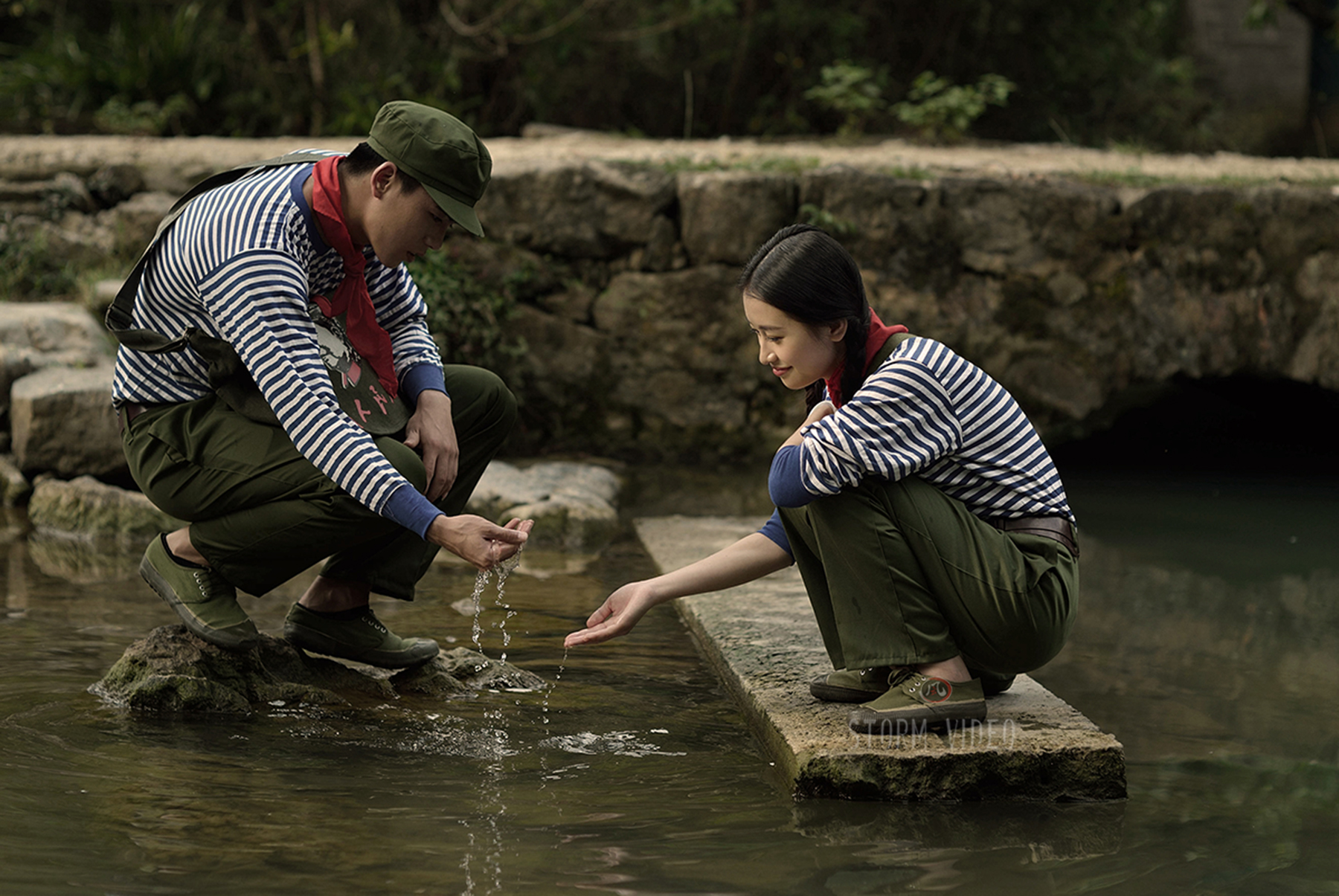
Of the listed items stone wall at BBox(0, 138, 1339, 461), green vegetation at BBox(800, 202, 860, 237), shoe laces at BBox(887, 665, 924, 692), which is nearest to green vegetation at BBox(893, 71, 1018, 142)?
stone wall at BBox(0, 138, 1339, 461)

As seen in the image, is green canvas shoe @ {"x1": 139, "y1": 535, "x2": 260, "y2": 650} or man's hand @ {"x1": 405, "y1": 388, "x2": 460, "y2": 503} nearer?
green canvas shoe @ {"x1": 139, "y1": 535, "x2": 260, "y2": 650}

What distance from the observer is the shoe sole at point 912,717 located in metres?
2.60

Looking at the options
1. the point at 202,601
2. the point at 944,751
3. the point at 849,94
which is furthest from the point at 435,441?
the point at 849,94

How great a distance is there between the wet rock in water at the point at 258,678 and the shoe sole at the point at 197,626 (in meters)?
0.04

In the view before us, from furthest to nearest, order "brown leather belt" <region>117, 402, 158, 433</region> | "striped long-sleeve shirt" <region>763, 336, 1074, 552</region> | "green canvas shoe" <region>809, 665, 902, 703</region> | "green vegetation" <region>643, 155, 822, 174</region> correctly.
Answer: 1. "green vegetation" <region>643, 155, 822, 174</region>
2. "brown leather belt" <region>117, 402, 158, 433</region>
3. "green canvas shoe" <region>809, 665, 902, 703</region>
4. "striped long-sleeve shirt" <region>763, 336, 1074, 552</region>

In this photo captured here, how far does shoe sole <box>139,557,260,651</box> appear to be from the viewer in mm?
2982

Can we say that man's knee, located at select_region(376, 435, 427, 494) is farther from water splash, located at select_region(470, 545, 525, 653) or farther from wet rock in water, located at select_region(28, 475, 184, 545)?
wet rock in water, located at select_region(28, 475, 184, 545)

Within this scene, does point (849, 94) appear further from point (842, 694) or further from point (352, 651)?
point (842, 694)

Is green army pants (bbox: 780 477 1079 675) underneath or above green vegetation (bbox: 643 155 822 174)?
underneath

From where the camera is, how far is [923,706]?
2.60 metres

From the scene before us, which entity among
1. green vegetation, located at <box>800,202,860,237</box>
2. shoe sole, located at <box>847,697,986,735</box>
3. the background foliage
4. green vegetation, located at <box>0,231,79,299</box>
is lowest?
shoe sole, located at <box>847,697,986,735</box>

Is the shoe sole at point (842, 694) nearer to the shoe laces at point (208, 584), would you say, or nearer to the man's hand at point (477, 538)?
the man's hand at point (477, 538)

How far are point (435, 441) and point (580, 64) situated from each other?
8366 mm

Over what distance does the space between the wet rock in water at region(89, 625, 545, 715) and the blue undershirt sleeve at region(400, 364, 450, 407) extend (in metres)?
0.65
